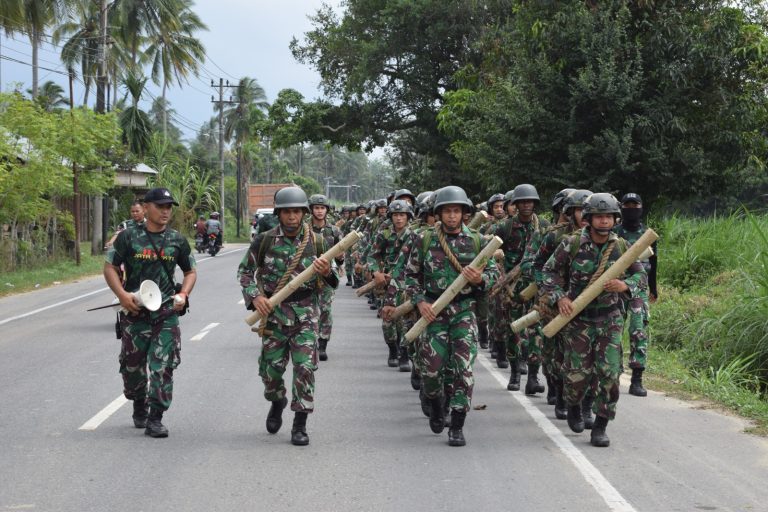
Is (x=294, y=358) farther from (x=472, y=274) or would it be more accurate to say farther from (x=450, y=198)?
(x=450, y=198)

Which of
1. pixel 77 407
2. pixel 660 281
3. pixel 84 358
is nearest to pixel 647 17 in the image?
pixel 660 281

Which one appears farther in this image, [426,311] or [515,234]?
[515,234]

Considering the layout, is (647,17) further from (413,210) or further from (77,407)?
(77,407)

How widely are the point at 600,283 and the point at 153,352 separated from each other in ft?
10.9

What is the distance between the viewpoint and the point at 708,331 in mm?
12609

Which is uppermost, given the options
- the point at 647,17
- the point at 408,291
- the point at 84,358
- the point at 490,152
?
the point at 647,17

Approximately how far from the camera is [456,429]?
24.7 feet

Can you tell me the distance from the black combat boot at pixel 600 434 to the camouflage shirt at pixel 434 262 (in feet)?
4.31

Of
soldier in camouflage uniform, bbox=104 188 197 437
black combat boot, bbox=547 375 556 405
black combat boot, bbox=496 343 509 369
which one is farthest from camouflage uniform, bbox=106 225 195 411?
black combat boot, bbox=496 343 509 369

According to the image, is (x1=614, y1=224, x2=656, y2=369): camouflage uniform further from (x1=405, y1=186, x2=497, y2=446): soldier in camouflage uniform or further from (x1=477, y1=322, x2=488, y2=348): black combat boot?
(x1=477, y1=322, x2=488, y2=348): black combat boot

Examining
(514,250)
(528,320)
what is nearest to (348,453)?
(528,320)

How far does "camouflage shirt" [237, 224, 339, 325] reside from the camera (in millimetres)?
7570

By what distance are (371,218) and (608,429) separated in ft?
32.1

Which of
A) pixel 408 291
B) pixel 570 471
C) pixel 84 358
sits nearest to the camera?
pixel 570 471
